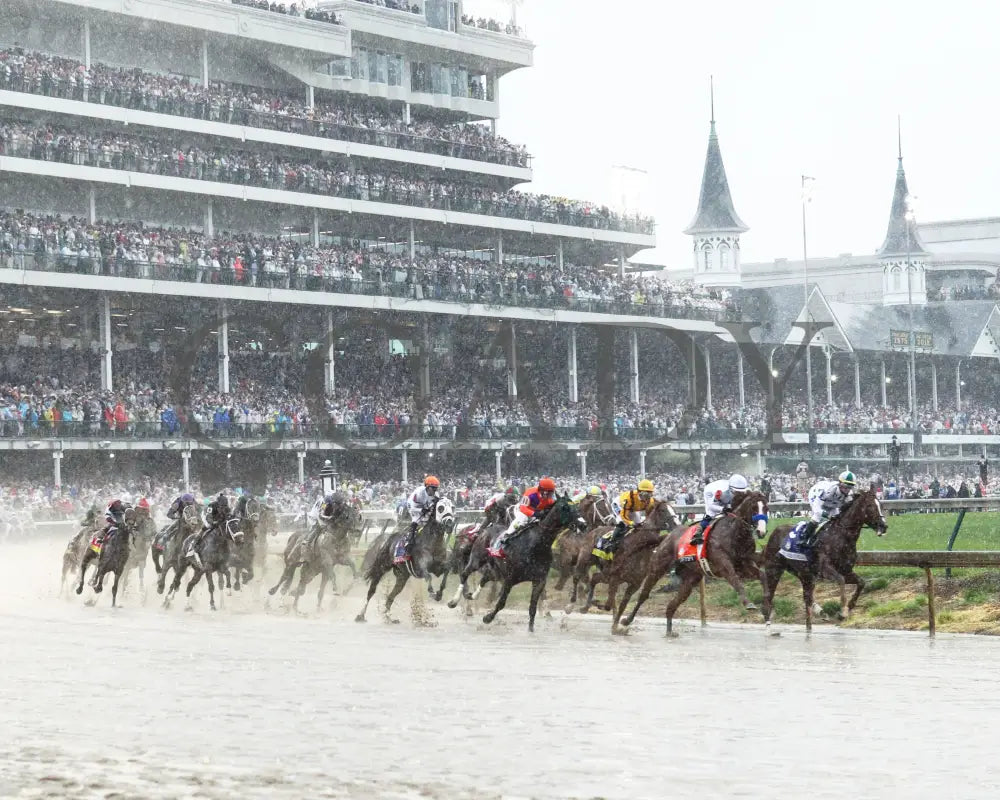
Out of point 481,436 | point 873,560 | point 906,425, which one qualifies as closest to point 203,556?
point 873,560

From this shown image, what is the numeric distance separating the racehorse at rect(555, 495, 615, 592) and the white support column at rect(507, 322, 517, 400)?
3749 cm

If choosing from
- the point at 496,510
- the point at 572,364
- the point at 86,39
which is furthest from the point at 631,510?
the point at 572,364

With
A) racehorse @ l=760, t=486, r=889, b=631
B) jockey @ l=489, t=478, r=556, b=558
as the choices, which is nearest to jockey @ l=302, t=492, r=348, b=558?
jockey @ l=489, t=478, r=556, b=558

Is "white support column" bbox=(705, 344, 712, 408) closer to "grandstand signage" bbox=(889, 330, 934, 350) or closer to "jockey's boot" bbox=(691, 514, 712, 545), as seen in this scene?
"grandstand signage" bbox=(889, 330, 934, 350)

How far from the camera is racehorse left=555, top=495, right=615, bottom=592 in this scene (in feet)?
69.8

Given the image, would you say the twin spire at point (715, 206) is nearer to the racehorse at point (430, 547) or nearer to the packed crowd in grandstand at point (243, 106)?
the packed crowd in grandstand at point (243, 106)

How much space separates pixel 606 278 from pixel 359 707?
5168cm

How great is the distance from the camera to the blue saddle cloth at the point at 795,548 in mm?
18344

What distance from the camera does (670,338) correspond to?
213 feet

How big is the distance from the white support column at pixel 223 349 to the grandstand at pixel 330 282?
139 mm

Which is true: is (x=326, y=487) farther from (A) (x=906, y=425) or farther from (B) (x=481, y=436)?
(A) (x=906, y=425)

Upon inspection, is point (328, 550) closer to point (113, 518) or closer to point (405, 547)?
point (405, 547)

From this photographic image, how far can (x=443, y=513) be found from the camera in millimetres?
20453

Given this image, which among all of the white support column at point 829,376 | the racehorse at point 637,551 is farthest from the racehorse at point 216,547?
the white support column at point 829,376
